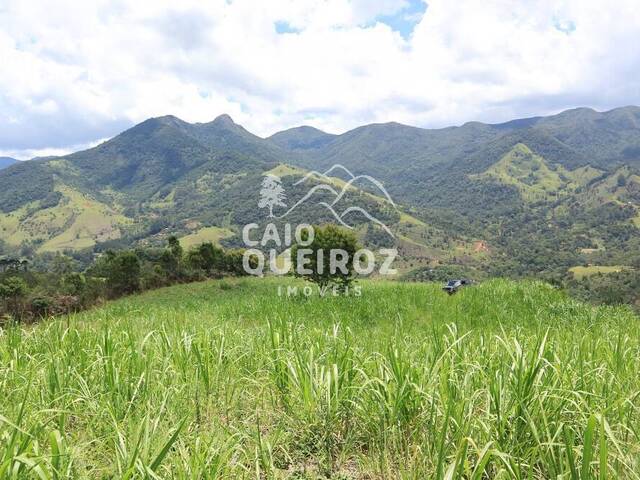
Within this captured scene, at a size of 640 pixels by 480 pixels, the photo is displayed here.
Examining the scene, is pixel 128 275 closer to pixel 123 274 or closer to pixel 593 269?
pixel 123 274

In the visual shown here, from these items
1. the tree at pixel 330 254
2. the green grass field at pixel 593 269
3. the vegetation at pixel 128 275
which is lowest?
the green grass field at pixel 593 269

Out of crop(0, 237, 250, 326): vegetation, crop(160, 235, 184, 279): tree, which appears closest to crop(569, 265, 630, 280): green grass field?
crop(0, 237, 250, 326): vegetation

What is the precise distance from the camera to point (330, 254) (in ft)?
65.6

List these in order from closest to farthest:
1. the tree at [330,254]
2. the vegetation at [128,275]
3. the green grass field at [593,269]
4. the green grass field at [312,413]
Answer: the green grass field at [312,413] < the tree at [330,254] < the vegetation at [128,275] < the green grass field at [593,269]

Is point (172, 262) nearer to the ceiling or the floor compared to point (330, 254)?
nearer to the floor

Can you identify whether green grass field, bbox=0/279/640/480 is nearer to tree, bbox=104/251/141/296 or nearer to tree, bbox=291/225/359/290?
tree, bbox=291/225/359/290

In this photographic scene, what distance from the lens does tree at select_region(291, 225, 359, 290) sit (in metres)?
20.2

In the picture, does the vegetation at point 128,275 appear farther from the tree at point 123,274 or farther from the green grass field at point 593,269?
the green grass field at point 593,269

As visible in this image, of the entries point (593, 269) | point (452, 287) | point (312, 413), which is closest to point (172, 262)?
point (452, 287)

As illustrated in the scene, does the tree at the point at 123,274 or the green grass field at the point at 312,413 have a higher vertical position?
the green grass field at the point at 312,413

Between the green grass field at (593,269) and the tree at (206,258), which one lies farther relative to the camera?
the green grass field at (593,269)

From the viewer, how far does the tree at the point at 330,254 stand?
2022cm

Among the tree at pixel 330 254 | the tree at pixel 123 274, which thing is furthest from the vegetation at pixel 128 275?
the tree at pixel 330 254

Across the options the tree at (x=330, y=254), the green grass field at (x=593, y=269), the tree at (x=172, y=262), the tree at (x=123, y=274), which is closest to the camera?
the tree at (x=330, y=254)
